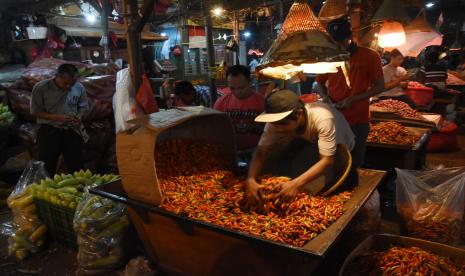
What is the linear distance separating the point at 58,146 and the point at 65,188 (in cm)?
160

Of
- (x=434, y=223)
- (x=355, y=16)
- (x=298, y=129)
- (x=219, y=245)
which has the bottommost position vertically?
(x=434, y=223)

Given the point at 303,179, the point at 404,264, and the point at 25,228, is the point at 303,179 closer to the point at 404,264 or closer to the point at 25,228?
the point at 404,264

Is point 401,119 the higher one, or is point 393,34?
point 393,34

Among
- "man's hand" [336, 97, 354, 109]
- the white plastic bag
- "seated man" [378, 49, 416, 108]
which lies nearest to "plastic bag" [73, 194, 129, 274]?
the white plastic bag

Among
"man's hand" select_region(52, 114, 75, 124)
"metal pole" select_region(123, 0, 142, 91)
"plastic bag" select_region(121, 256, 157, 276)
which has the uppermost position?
"metal pole" select_region(123, 0, 142, 91)

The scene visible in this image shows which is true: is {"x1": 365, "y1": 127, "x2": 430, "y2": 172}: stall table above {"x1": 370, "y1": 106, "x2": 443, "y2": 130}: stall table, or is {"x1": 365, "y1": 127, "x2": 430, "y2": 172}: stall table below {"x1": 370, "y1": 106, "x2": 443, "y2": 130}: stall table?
below

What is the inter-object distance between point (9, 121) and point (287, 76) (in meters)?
5.94

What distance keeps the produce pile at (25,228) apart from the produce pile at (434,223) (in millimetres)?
4287

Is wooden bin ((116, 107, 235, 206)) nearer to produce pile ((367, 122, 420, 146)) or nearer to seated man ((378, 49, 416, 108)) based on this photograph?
produce pile ((367, 122, 420, 146))

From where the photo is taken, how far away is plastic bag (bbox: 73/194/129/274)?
3434mm

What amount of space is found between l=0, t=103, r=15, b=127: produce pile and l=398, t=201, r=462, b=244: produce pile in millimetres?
6852

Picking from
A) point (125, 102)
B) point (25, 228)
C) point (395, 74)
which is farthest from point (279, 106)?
point (395, 74)

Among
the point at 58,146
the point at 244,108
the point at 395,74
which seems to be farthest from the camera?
the point at 395,74

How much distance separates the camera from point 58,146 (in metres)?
5.36
